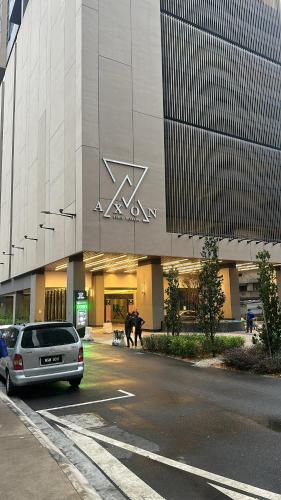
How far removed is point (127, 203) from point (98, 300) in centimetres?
1433

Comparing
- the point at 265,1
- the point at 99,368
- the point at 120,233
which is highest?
the point at 265,1

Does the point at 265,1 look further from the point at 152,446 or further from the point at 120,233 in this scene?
the point at 152,446

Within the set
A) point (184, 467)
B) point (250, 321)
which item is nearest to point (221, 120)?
point (250, 321)

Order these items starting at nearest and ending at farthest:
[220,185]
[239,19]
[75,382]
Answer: [75,382] → [220,185] → [239,19]

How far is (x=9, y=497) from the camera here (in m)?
4.30

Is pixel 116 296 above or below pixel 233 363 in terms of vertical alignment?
above

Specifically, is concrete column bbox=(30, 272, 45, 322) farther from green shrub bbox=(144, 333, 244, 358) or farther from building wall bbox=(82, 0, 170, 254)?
green shrub bbox=(144, 333, 244, 358)

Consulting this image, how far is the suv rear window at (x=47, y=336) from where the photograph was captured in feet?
32.6

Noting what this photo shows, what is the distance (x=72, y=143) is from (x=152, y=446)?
2491 centimetres

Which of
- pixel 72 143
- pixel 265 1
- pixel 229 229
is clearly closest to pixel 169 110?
pixel 72 143

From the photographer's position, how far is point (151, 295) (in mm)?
31094

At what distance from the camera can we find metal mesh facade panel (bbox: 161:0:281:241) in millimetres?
31656

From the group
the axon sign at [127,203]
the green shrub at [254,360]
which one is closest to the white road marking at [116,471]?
the green shrub at [254,360]

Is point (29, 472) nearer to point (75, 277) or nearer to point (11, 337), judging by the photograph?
point (11, 337)
